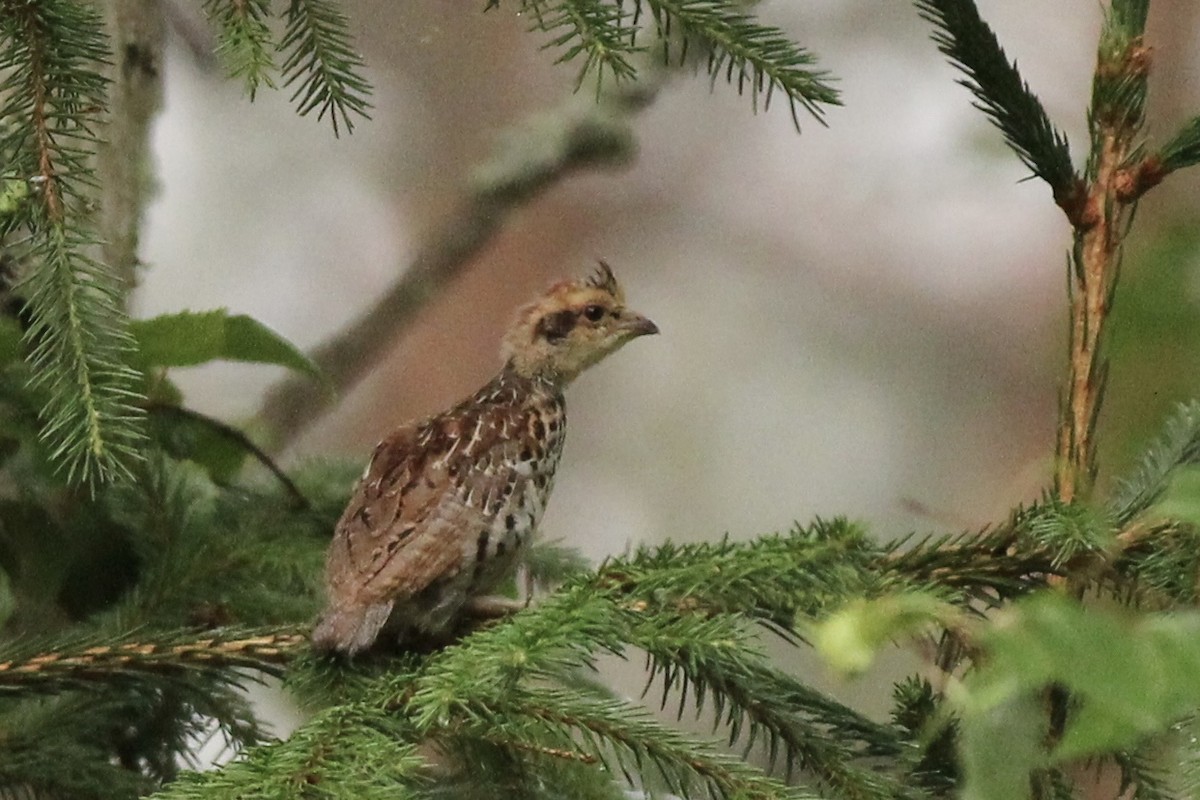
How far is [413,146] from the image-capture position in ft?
6.44

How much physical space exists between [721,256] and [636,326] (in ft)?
2.56

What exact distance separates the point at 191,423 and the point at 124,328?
0.27m

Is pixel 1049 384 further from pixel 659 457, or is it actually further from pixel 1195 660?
pixel 1195 660

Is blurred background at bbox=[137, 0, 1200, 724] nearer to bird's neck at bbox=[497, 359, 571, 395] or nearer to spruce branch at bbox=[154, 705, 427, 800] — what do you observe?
bird's neck at bbox=[497, 359, 571, 395]

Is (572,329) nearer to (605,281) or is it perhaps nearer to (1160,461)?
(605,281)

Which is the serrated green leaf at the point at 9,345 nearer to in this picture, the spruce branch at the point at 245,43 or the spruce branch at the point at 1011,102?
the spruce branch at the point at 245,43

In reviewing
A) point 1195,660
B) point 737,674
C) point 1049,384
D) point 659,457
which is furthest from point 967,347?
point 1195,660

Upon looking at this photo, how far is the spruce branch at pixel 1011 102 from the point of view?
79cm

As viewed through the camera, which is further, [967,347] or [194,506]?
[967,347]

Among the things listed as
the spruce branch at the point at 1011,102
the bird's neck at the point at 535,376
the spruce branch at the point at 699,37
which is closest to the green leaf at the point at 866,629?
the spruce branch at the point at 699,37

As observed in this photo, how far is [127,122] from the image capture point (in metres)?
1.29

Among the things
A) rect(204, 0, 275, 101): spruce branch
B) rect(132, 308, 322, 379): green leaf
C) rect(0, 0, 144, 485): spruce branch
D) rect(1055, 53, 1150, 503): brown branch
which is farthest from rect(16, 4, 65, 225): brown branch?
rect(1055, 53, 1150, 503): brown branch

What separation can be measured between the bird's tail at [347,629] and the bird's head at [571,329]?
526 mm

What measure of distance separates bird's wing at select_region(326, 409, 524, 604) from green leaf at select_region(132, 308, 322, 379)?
0.44 feet
